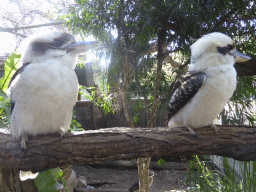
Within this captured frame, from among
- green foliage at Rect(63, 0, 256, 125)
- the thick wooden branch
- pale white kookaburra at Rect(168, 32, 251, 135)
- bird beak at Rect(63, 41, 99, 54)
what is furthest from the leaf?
green foliage at Rect(63, 0, 256, 125)

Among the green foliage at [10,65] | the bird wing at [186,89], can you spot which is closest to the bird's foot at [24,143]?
the bird wing at [186,89]

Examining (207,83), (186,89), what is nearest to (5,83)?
(186,89)

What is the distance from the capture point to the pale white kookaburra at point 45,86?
1228 millimetres

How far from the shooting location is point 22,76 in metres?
1.24

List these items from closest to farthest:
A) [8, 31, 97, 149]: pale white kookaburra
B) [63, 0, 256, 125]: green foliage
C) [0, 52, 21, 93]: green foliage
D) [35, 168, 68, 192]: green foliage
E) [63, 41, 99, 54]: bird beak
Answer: [8, 31, 97, 149]: pale white kookaburra
[63, 41, 99, 54]: bird beak
[35, 168, 68, 192]: green foliage
[63, 0, 256, 125]: green foliage
[0, 52, 21, 93]: green foliage

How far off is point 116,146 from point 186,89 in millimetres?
641

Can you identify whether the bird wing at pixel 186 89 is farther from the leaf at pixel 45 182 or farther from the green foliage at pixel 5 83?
the green foliage at pixel 5 83

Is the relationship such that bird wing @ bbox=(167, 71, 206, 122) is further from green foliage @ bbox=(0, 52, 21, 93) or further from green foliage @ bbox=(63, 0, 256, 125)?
green foliage @ bbox=(0, 52, 21, 93)

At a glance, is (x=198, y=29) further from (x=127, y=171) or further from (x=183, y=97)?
(x=127, y=171)

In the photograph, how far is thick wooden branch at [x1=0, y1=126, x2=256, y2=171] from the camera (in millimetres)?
1264

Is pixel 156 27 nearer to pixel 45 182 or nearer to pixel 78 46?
pixel 78 46

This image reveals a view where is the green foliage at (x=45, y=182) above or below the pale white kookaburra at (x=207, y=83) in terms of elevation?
below

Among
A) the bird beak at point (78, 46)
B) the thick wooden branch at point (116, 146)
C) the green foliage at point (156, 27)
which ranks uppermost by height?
the green foliage at point (156, 27)

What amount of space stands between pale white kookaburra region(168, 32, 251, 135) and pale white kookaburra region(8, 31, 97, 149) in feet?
2.41
